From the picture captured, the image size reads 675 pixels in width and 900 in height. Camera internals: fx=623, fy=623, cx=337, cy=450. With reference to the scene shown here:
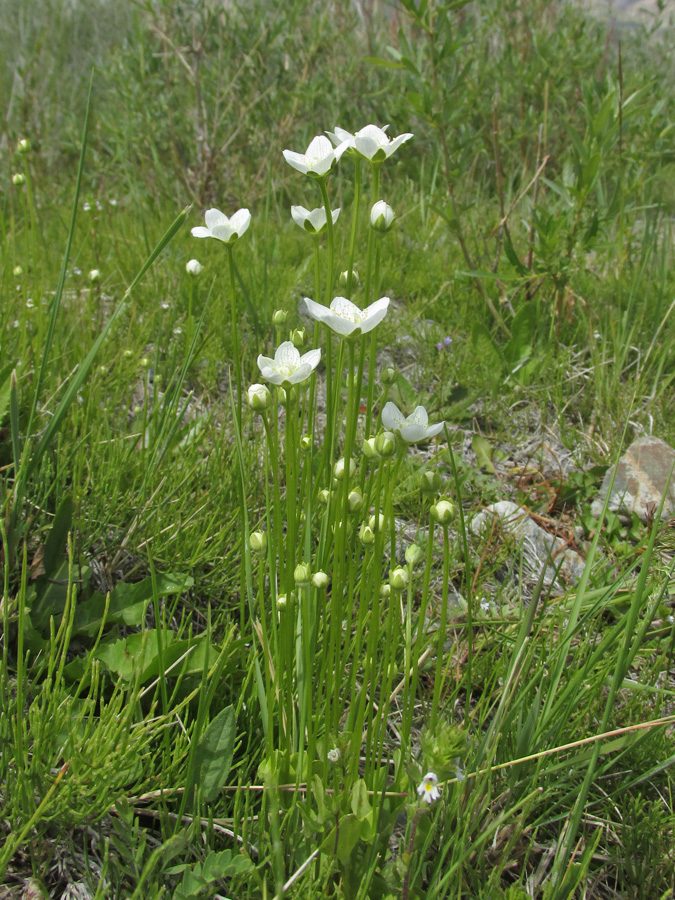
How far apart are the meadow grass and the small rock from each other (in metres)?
0.07

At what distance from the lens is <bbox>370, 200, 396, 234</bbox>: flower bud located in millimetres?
909

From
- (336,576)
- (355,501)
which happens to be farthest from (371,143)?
(336,576)

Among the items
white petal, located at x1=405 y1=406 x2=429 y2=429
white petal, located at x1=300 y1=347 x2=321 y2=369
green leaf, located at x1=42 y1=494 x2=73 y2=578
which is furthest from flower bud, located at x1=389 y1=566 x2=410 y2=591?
green leaf, located at x1=42 y1=494 x2=73 y2=578

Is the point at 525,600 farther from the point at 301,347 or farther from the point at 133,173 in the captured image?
the point at 133,173

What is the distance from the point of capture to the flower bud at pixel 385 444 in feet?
2.82

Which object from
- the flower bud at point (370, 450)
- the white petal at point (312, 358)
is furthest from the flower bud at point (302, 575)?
the white petal at point (312, 358)

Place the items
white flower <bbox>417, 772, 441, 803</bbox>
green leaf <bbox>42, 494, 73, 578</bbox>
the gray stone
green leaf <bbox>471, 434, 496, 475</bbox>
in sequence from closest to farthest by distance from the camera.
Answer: white flower <bbox>417, 772, 441, 803</bbox> < green leaf <bbox>42, 494, 73, 578</bbox> < the gray stone < green leaf <bbox>471, 434, 496, 475</bbox>

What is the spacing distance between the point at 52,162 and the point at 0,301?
496cm

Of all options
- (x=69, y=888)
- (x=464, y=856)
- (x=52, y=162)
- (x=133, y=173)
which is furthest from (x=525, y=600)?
(x=52, y=162)

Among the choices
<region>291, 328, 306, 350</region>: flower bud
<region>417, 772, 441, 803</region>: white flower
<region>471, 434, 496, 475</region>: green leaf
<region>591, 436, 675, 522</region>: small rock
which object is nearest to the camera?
<region>417, 772, 441, 803</region>: white flower

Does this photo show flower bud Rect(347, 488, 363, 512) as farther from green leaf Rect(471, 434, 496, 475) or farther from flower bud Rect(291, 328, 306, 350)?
green leaf Rect(471, 434, 496, 475)

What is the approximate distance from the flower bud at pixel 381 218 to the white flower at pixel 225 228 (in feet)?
0.69

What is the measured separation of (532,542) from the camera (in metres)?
1.83

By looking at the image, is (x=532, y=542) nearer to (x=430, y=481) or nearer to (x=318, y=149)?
(x=430, y=481)
